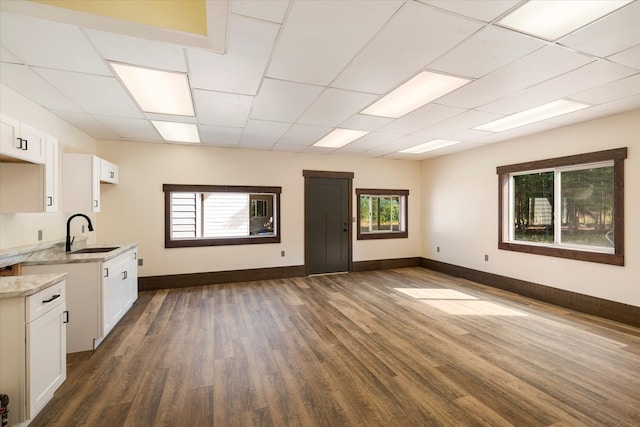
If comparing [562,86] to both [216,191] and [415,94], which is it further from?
[216,191]

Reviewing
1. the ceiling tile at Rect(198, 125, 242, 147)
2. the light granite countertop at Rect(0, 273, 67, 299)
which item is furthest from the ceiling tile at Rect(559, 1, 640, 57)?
the light granite countertop at Rect(0, 273, 67, 299)

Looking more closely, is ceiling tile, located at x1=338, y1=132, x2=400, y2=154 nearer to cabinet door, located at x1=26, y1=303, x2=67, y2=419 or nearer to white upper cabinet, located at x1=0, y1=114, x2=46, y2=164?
white upper cabinet, located at x1=0, y1=114, x2=46, y2=164

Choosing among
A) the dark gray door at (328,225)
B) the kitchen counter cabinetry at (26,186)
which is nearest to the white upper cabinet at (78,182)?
the kitchen counter cabinetry at (26,186)

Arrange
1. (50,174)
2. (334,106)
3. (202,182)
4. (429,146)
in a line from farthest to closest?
(429,146), (202,182), (334,106), (50,174)

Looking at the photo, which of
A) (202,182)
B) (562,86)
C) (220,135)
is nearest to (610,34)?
(562,86)

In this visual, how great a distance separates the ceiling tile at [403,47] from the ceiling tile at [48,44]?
1.99 metres

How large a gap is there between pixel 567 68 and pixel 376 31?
1801 mm

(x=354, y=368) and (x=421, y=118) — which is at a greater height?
(x=421, y=118)

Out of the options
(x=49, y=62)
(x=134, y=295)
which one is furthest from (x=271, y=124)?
(x=134, y=295)

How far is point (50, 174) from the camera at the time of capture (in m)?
2.71

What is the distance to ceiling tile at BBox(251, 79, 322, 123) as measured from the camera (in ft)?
9.05

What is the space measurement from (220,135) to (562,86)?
14.3 feet

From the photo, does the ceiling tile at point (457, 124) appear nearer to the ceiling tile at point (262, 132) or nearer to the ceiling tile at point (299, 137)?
the ceiling tile at point (299, 137)

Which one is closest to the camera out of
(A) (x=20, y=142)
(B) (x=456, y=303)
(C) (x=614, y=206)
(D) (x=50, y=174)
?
(A) (x=20, y=142)
